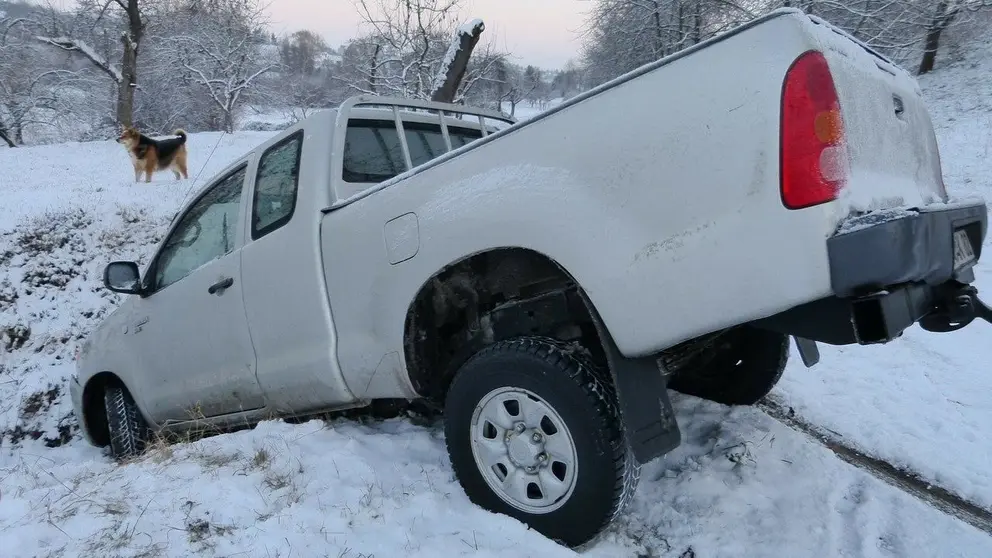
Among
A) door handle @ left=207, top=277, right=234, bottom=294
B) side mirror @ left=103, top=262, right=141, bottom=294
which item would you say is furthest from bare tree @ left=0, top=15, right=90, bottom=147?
door handle @ left=207, top=277, right=234, bottom=294

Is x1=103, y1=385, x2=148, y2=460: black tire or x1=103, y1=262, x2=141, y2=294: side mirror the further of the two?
x1=103, y1=385, x2=148, y2=460: black tire

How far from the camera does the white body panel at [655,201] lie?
1554 mm

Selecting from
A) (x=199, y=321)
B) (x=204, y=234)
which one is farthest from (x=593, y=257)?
(x=204, y=234)

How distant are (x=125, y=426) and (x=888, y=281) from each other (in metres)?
4.73

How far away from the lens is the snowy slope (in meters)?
2.91

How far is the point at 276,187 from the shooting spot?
10.1 feet

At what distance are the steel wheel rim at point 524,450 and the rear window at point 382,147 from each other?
57.2 inches

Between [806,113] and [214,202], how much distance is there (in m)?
3.33

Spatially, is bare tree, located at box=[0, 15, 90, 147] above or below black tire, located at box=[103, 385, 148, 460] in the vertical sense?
above

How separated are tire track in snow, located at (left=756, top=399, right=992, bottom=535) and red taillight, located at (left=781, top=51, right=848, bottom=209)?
191 cm

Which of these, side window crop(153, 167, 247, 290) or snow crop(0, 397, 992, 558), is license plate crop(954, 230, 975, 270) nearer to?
snow crop(0, 397, 992, 558)

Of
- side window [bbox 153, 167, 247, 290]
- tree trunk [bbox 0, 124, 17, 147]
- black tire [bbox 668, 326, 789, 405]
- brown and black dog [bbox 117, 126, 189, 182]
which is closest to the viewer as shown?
black tire [bbox 668, 326, 789, 405]

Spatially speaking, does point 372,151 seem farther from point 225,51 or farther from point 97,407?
point 225,51

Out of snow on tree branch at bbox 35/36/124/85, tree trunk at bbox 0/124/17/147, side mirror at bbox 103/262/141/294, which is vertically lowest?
side mirror at bbox 103/262/141/294
